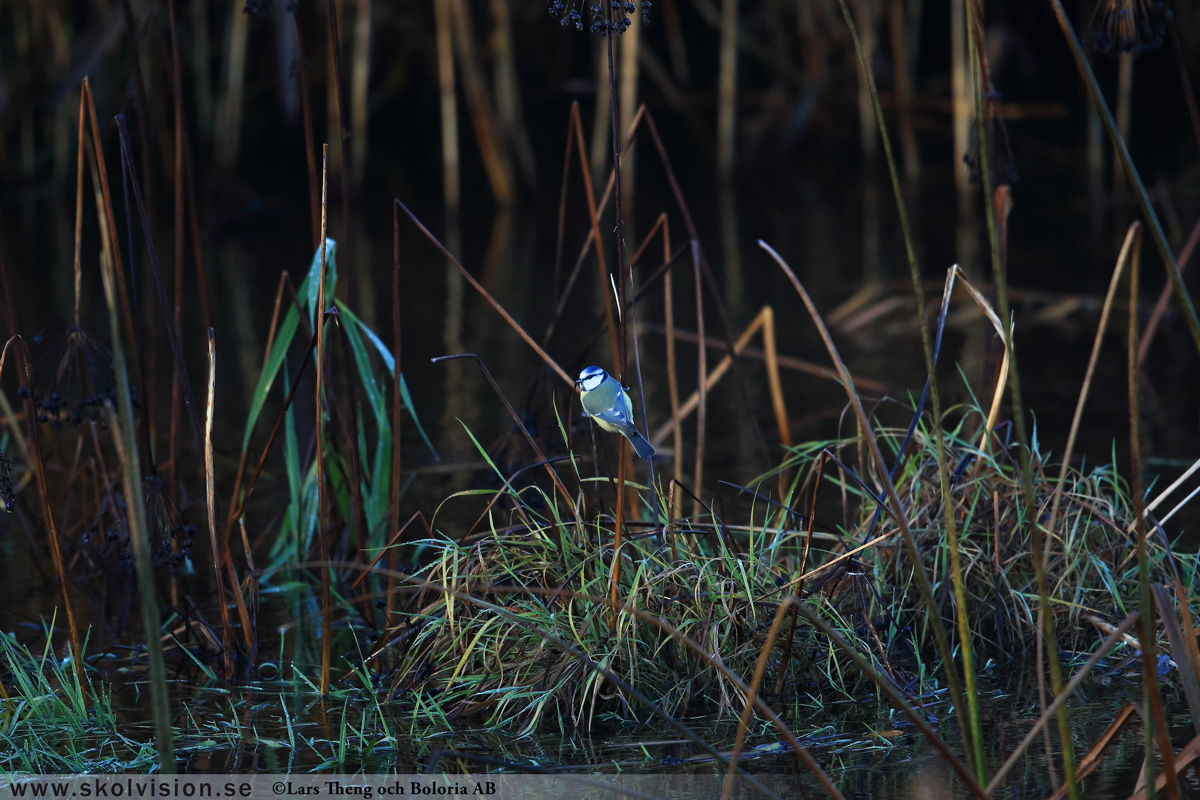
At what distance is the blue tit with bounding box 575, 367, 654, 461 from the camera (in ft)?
5.37

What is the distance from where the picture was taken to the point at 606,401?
1648 mm

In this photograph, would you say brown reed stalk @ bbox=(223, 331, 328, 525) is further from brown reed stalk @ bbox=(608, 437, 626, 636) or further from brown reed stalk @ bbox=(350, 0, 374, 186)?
brown reed stalk @ bbox=(350, 0, 374, 186)

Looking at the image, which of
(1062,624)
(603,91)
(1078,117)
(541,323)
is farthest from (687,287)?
(1078,117)

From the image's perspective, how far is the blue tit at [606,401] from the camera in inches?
64.5

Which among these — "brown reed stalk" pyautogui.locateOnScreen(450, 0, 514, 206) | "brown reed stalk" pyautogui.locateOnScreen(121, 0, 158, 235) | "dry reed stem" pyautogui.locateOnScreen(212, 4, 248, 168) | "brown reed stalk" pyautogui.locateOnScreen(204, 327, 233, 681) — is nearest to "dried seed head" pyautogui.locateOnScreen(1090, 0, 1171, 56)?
"brown reed stalk" pyautogui.locateOnScreen(204, 327, 233, 681)

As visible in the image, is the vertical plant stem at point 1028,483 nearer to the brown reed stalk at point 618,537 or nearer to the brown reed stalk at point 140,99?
the brown reed stalk at point 618,537

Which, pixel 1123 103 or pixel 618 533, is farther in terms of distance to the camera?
pixel 1123 103

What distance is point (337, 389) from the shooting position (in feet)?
12.1

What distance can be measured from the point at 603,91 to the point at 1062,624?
534 cm

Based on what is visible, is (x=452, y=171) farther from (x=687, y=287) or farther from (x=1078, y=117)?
(x=1078, y=117)

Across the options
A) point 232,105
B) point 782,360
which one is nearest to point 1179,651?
point 782,360

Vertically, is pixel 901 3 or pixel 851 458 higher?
pixel 901 3

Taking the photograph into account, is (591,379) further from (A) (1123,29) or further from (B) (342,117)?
(A) (1123,29)

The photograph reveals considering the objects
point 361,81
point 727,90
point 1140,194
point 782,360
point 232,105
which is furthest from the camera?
point 727,90
